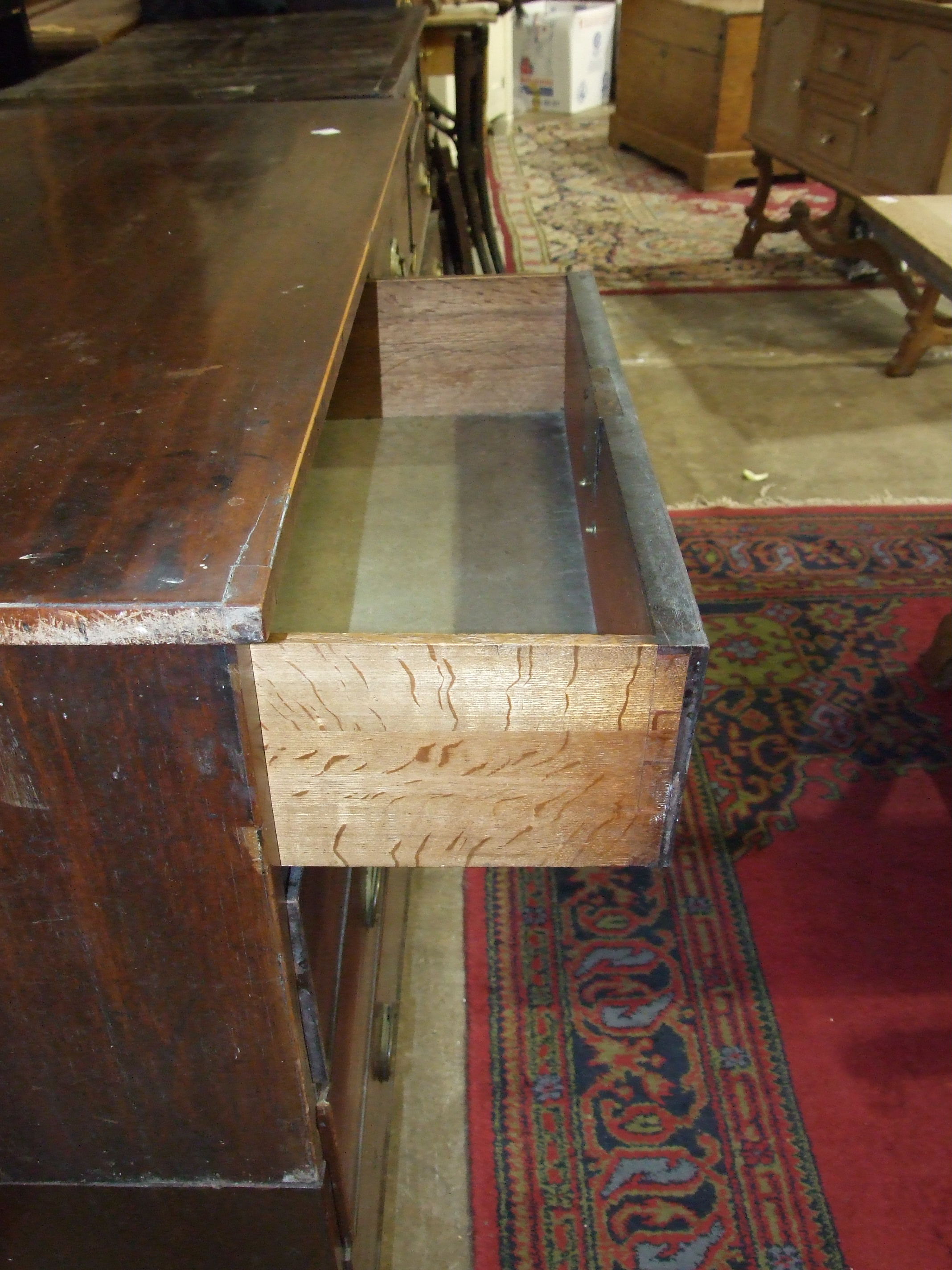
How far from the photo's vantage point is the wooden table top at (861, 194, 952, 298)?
1634mm

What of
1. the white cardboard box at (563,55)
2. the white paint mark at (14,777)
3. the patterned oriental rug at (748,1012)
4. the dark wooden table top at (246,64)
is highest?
the dark wooden table top at (246,64)

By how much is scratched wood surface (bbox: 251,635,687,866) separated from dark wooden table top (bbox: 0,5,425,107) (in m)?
1.39

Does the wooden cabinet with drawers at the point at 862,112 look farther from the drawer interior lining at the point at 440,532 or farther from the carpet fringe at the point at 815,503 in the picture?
the drawer interior lining at the point at 440,532

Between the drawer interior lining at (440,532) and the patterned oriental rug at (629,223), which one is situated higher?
the drawer interior lining at (440,532)

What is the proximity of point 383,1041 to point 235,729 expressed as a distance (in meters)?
0.63

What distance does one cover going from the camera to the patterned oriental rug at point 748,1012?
1092 mm

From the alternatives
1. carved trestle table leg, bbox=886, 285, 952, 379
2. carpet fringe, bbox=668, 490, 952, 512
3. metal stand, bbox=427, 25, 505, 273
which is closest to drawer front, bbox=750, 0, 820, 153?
carved trestle table leg, bbox=886, 285, 952, 379

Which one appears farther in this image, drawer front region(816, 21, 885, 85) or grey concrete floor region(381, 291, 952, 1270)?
drawer front region(816, 21, 885, 85)

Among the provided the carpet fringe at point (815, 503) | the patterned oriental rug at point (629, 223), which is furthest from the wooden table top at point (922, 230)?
the patterned oriental rug at point (629, 223)

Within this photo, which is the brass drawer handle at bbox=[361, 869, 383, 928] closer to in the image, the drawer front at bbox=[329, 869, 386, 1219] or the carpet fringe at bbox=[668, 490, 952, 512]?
the drawer front at bbox=[329, 869, 386, 1219]

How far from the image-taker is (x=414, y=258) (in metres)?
2.06

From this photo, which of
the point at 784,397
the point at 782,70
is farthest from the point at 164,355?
the point at 782,70

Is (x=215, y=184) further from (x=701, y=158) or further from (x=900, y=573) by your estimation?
(x=701, y=158)

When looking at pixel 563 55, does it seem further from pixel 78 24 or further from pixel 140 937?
pixel 140 937
